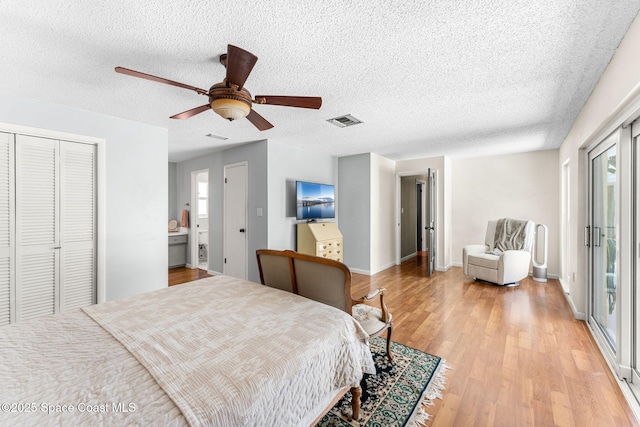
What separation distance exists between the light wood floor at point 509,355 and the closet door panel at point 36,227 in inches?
134

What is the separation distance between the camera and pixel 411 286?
4215 millimetres

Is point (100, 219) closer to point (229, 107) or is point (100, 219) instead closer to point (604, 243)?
point (229, 107)

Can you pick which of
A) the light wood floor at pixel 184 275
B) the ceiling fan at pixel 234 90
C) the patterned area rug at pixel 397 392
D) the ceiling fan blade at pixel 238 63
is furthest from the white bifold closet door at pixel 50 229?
the patterned area rug at pixel 397 392

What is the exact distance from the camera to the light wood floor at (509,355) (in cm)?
163

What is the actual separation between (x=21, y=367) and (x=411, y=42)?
2457 millimetres

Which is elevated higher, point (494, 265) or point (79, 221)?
point (79, 221)

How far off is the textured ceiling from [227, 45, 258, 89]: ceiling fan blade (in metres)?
0.21

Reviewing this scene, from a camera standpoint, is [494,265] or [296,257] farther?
[494,265]

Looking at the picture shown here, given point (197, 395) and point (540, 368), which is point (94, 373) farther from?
point (540, 368)

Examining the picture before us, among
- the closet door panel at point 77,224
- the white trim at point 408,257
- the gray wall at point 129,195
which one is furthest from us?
the white trim at point 408,257

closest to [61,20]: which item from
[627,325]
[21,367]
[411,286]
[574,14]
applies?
[21,367]

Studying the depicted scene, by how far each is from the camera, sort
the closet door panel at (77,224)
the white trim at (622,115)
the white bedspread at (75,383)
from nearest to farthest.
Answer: the white bedspread at (75,383)
the white trim at (622,115)
the closet door panel at (77,224)

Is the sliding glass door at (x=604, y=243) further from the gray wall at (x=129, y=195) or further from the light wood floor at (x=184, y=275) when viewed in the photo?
the light wood floor at (x=184, y=275)

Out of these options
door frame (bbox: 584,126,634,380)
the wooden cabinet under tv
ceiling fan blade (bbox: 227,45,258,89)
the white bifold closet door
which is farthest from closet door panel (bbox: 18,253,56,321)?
door frame (bbox: 584,126,634,380)
